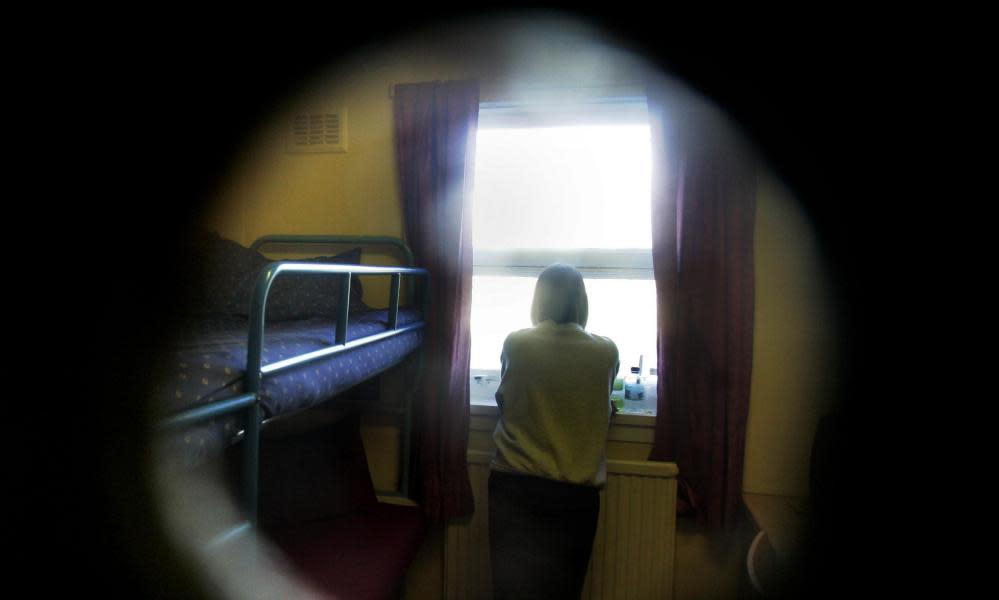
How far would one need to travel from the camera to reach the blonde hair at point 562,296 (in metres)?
1.50

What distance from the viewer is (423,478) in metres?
1.84

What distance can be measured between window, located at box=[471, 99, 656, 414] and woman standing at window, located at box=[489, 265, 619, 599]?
1.77ft

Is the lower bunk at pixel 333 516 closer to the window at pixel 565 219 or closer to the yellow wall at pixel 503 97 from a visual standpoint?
the yellow wall at pixel 503 97

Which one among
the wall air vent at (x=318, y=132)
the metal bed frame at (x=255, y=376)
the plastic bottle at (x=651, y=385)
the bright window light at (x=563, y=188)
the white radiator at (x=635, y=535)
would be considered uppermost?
the wall air vent at (x=318, y=132)

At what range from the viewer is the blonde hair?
1.50 meters

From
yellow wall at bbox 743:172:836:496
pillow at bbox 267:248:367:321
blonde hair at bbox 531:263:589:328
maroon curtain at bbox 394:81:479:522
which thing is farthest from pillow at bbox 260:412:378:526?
yellow wall at bbox 743:172:836:496

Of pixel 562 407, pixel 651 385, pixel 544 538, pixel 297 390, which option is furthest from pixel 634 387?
pixel 297 390

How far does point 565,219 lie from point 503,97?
1.66 ft

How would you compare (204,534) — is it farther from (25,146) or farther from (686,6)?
(686,6)

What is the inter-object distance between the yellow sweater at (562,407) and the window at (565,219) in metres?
0.53

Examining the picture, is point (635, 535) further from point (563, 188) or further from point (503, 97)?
point (503, 97)

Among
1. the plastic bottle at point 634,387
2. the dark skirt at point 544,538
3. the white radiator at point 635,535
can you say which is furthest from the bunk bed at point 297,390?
the plastic bottle at point 634,387

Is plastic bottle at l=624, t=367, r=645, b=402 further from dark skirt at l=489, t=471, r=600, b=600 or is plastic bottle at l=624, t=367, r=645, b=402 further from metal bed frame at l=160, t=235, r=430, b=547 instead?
metal bed frame at l=160, t=235, r=430, b=547

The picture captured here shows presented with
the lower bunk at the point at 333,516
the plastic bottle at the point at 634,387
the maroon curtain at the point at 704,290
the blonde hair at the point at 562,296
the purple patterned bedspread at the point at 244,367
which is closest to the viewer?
the purple patterned bedspread at the point at 244,367
